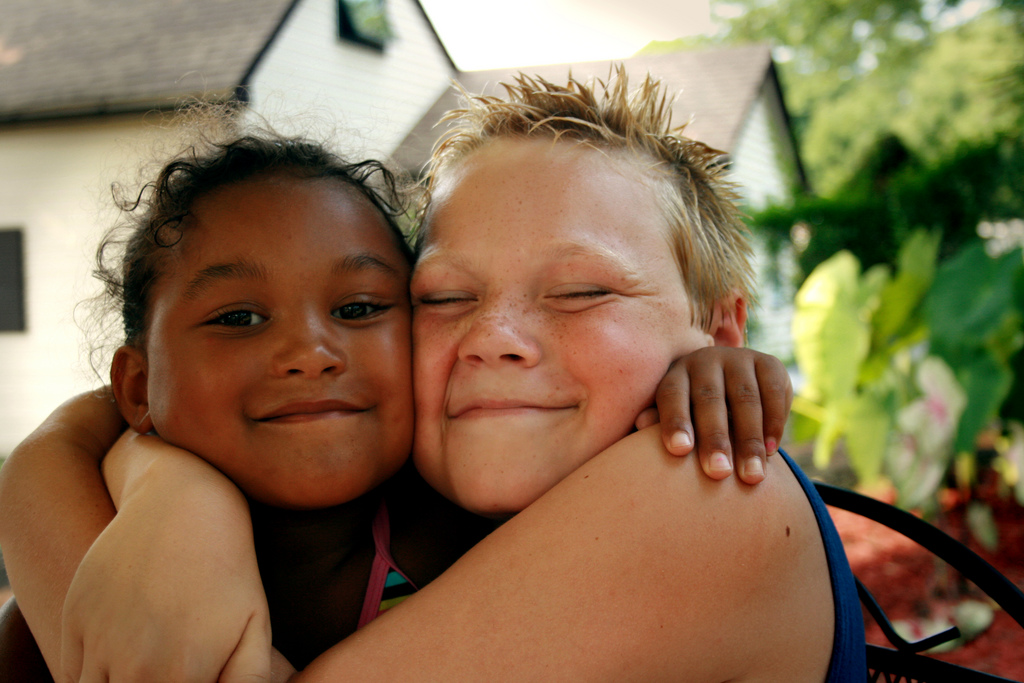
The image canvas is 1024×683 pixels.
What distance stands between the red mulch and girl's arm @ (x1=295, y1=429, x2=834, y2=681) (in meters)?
2.69

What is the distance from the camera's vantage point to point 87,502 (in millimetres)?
1128

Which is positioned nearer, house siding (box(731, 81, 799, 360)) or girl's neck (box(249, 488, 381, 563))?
girl's neck (box(249, 488, 381, 563))

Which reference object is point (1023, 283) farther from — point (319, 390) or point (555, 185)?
point (319, 390)

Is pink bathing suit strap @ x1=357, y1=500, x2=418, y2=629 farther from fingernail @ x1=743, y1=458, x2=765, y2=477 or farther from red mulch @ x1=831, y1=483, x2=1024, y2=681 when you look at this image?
red mulch @ x1=831, y1=483, x2=1024, y2=681

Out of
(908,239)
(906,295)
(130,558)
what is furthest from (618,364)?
(908,239)

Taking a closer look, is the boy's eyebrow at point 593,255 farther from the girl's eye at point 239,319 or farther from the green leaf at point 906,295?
the green leaf at point 906,295

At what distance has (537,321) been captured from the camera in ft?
3.67

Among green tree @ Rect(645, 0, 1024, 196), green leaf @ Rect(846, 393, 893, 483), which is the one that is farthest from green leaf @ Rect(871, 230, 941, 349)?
green tree @ Rect(645, 0, 1024, 196)

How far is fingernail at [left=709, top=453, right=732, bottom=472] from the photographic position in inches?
35.5

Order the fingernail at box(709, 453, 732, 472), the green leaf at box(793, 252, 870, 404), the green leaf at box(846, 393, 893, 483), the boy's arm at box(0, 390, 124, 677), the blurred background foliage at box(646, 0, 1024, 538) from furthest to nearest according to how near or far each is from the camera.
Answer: the green leaf at box(793, 252, 870, 404), the green leaf at box(846, 393, 893, 483), the blurred background foliage at box(646, 0, 1024, 538), the boy's arm at box(0, 390, 124, 677), the fingernail at box(709, 453, 732, 472)

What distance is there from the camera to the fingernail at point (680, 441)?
919 millimetres

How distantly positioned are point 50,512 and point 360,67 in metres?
1.57

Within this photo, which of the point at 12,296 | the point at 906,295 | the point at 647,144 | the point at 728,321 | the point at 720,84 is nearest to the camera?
the point at 647,144

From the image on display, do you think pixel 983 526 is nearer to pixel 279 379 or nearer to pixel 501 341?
pixel 501 341
